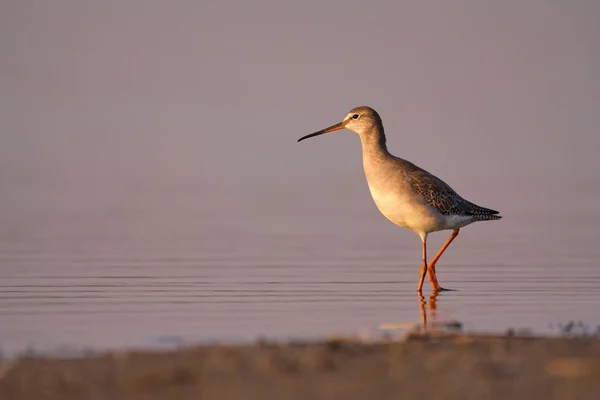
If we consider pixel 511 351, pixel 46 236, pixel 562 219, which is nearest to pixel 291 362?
pixel 511 351

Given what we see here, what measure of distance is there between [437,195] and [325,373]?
7768 mm

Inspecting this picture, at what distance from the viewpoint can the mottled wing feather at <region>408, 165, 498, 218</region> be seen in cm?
1520

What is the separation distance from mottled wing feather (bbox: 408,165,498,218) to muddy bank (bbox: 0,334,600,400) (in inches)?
252

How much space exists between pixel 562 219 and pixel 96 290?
39.1ft

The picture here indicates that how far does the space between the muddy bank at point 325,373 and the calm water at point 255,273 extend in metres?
1.81

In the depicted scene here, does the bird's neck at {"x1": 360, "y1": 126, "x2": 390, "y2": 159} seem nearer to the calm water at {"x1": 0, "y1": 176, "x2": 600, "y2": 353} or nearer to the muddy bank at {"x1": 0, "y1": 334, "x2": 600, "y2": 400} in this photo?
the calm water at {"x1": 0, "y1": 176, "x2": 600, "y2": 353}

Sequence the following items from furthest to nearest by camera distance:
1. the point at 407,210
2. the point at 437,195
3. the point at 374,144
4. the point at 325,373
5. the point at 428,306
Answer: the point at 374,144 < the point at 437,195 < the point at 407,210 < the point at 428,306 < the point at 325,373

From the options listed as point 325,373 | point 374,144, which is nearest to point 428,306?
point 374,144

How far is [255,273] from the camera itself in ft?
49.6

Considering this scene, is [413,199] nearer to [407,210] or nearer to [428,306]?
[407,210]

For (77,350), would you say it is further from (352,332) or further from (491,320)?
(491,320)

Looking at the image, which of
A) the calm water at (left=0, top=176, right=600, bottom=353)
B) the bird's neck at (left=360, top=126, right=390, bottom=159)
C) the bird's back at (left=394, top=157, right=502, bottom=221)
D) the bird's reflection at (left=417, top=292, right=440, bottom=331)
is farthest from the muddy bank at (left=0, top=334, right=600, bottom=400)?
the bird's neck at (left=360, top=126, right=390, bottom=159)

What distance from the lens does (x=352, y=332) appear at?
1067 centimetres

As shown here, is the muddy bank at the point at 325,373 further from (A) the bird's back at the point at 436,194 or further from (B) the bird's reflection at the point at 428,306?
(A) the bird's back at the point at 436,194
